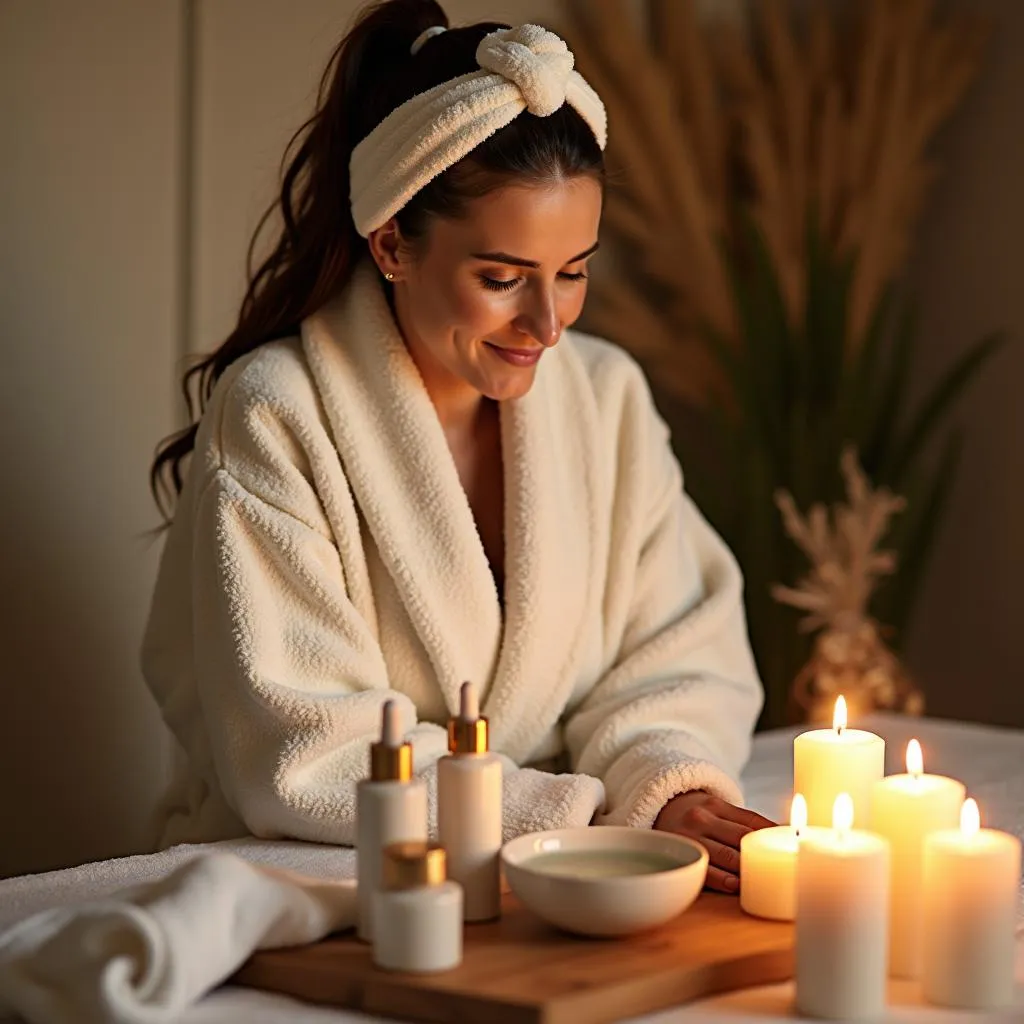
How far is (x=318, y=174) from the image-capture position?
190 centimetres

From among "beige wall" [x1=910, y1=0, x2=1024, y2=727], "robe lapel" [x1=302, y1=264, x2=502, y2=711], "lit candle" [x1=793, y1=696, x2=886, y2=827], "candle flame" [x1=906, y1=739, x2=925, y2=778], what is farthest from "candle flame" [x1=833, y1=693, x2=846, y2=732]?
"beige wall" [x1=910, y1=0, x2=1024, y2=727]

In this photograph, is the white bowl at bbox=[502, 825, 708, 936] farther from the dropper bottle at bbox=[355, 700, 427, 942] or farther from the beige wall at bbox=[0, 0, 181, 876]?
the beige wall at bbox=[0, 0, 181, 876]

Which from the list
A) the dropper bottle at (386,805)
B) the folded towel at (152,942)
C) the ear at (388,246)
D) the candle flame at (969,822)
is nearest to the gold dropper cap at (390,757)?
the dropper bottle at (386,805)

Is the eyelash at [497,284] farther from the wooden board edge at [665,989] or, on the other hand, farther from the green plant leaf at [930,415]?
the green plant leaf at [930,415]

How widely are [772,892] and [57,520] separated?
50.2 inches

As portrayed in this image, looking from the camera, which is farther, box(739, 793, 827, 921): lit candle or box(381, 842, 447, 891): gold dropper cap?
box(739, 793, 827, 921): lit candle

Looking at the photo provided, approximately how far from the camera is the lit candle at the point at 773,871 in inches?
50.2

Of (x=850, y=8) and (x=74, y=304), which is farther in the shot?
(x=850, y=8)

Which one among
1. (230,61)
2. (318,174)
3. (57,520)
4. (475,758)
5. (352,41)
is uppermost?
(230,61)

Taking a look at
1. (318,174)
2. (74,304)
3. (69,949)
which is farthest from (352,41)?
(69,949)

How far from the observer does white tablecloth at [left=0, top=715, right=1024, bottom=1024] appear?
3.75 feet

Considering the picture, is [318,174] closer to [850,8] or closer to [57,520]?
[57,520]

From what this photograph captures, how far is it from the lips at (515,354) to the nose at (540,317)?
3cm

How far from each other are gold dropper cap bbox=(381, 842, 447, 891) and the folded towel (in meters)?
0.09
